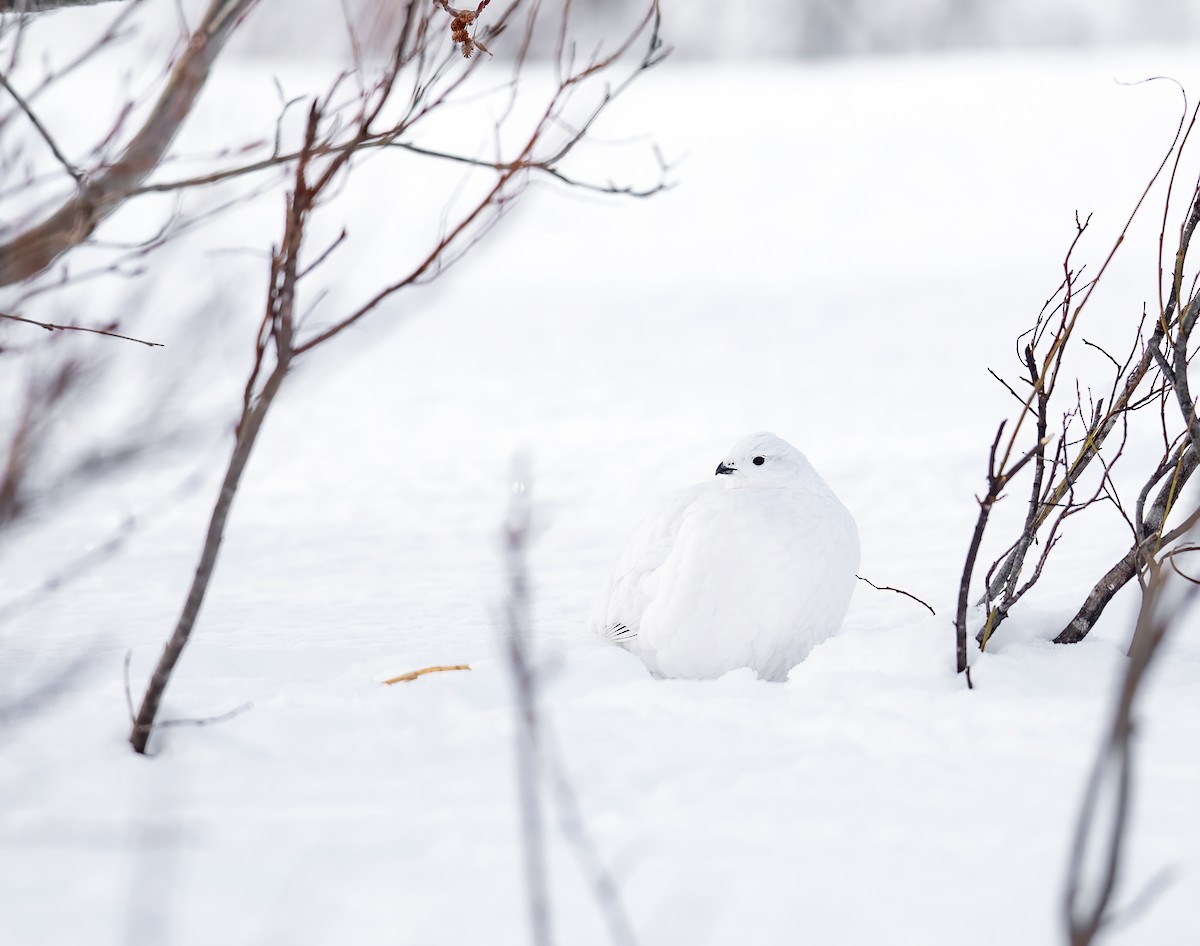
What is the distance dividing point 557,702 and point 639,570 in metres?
0.50

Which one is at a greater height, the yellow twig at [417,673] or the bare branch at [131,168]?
the bare branch at [131,168]

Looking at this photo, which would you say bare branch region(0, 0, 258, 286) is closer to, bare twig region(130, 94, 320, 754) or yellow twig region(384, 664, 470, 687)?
bare twig region(130, 94, 320, 754)

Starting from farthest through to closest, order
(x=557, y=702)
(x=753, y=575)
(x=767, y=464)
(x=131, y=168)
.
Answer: (x=767, y=464)
(x=753, y=575)
(x=557, y=702)
(x=131, y=168)

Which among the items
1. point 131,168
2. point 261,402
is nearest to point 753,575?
point 261,402

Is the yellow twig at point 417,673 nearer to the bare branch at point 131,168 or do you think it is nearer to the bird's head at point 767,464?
the bird's head at point 767,464

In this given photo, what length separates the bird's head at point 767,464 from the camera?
2.62 metres

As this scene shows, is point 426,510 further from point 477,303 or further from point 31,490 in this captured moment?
point 477,303

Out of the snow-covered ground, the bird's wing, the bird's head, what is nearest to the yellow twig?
the snow-covered ground

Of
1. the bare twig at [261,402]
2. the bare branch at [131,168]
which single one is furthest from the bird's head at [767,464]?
the bare branch at [131,168]

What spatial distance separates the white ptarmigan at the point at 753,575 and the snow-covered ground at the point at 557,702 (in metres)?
0.10

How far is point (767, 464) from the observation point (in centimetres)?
263

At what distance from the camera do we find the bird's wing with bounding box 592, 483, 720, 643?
2689mm

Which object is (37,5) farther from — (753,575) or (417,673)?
(753,575)

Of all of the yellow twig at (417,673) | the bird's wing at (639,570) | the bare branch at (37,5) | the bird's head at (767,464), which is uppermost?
the bare branch at (37,5)
